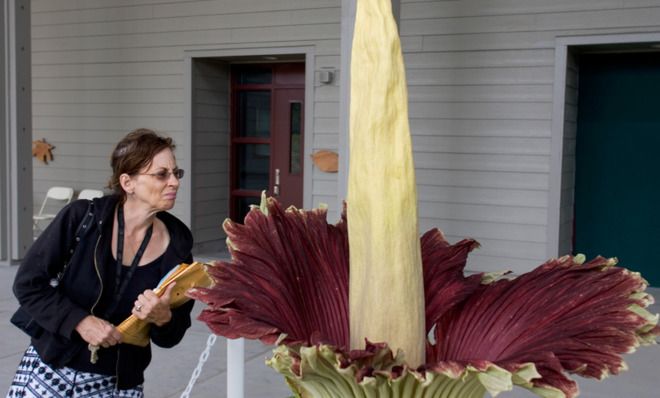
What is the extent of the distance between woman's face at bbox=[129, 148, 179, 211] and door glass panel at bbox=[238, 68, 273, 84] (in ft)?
16.9

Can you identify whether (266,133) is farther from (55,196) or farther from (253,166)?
(55,196)

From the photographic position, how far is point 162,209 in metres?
1.85

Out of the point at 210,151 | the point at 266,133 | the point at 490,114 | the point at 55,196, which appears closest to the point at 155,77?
the point at 210,151

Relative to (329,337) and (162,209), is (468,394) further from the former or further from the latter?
(162,209)

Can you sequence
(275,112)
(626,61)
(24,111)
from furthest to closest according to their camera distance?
(275,112)
(24,111)
(626,61)

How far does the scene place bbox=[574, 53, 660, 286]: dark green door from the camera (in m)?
5.54

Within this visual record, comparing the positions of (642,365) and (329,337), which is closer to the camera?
(329,337)

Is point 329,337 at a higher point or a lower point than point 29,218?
higher

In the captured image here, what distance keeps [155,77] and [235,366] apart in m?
5.14

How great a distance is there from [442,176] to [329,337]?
4.95 metres

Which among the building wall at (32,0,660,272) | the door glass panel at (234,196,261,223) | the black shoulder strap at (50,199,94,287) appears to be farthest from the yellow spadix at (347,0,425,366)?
the door glass panel at (234,196,261,223)

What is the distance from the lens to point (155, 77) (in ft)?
22.9

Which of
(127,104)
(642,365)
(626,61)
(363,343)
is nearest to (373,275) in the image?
(363,343)

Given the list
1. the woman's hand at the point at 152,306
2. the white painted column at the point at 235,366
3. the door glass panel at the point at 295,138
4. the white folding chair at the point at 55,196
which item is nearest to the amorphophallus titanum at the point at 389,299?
the woman's hand at the point at 152,306
